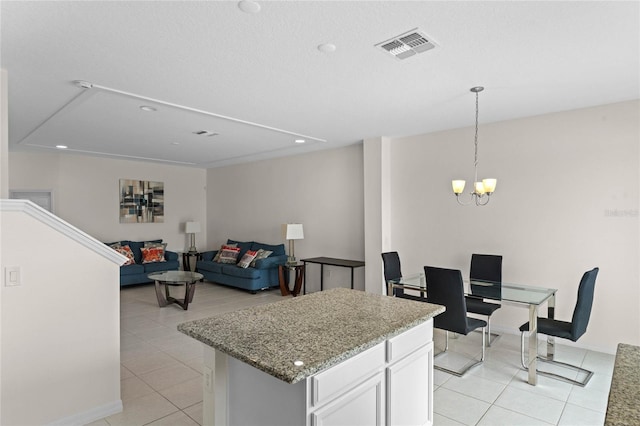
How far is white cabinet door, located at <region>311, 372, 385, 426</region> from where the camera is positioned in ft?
5.17

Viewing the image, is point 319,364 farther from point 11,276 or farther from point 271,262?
point 271,262

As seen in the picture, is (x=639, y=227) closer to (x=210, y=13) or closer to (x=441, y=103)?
(x=441, y=103)

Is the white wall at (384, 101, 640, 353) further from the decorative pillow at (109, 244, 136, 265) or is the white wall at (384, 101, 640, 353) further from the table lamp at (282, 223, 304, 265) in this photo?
the decorative pillow at (109, 244, 136, 265)

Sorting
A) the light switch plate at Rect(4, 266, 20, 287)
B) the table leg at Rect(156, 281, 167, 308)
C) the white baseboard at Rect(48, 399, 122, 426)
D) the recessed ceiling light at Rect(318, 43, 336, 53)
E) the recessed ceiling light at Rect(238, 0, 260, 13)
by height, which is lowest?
the white baseboard at Rect(48, 399, 122, 426)

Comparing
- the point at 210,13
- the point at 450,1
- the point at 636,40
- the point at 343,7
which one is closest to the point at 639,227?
the point at 636,40

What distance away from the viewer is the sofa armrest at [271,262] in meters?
6.68

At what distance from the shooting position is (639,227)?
3.65 metres

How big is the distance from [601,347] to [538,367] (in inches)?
38.1

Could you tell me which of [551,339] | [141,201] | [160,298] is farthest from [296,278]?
[551,339]

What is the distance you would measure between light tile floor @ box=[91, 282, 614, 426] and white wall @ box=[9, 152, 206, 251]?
3609 mm

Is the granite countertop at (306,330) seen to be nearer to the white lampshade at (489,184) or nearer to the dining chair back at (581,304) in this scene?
the dining chair back at (581,304)

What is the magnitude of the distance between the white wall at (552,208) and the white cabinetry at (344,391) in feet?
8.88

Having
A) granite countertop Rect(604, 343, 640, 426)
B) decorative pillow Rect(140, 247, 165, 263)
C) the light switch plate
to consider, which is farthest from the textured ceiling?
decorative pillow Rect(140, 247, 165, 263)

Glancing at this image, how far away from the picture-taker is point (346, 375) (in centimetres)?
167
